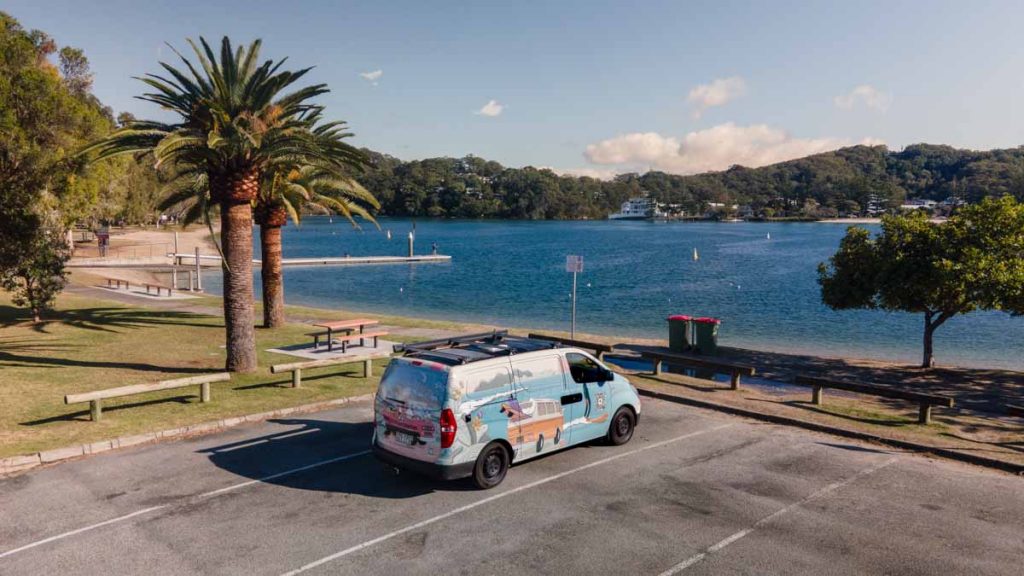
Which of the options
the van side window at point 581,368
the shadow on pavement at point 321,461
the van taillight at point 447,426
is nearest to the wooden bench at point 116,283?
the shadow on pavement at point 321,461

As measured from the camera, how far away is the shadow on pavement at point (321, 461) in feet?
32.8

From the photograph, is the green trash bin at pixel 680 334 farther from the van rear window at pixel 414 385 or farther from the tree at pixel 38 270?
the tree at pixel 38 270

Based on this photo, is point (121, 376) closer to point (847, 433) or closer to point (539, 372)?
point (539, 372)

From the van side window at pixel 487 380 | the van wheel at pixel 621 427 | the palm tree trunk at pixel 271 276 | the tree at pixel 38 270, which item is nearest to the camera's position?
the van side window at pixel 487 380

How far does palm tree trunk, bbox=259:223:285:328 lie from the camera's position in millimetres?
24922

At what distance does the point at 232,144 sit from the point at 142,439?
7.55 metres

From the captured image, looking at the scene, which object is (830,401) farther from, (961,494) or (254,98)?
(254,98)

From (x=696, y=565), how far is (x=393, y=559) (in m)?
3.57

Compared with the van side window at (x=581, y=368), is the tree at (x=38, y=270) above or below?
above

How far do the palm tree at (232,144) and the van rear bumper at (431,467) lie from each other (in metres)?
9.11

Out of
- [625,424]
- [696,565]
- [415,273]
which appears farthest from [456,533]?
[415,273]

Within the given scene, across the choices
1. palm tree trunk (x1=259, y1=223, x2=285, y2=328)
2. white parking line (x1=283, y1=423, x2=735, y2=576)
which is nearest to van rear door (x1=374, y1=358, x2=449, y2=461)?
white parking line (x1=283, y1=423, x2=735, y2=576)

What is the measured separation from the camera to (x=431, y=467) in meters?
9.31

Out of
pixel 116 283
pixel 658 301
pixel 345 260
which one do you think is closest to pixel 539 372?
pixel 116 283
